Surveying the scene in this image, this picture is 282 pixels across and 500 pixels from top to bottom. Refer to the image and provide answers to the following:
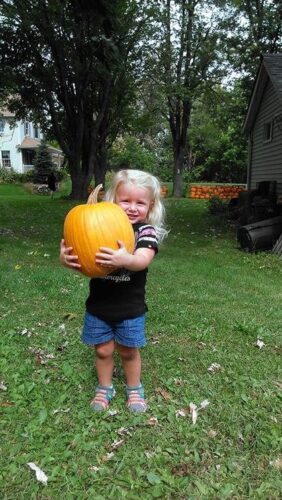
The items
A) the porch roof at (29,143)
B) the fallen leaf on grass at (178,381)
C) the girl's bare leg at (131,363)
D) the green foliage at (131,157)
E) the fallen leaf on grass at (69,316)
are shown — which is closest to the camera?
the girl's bare leg at (131,363)

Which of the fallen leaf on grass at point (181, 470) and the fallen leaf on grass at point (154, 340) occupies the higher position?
the fallen leaf on grass at point (154, 340)

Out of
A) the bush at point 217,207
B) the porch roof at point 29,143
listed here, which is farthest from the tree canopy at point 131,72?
the porch roof at point 29,143

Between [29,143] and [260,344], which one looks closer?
[260,344]

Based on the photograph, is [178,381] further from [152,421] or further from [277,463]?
[277,463]

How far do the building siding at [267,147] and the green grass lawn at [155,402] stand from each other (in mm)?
9749

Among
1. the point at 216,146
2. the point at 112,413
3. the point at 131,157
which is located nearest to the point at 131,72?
the point at 131,157

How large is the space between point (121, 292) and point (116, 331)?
0.28 metres

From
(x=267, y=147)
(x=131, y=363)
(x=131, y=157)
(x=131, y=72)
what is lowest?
(x=131, y=363)

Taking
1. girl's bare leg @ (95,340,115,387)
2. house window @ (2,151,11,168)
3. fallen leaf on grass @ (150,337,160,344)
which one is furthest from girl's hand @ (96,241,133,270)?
house window @ (2,151,11,168)

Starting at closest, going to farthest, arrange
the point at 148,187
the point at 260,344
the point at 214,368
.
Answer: the point at 148,187 < the point at 214,368 < the point at 260,344

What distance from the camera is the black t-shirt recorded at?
296cm

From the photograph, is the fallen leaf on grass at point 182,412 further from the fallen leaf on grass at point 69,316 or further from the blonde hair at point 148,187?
the fallen leaf on grass at point 69,316

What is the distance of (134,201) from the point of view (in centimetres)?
303

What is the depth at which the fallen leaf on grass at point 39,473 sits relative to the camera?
251 centimetres
